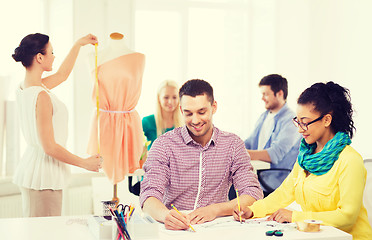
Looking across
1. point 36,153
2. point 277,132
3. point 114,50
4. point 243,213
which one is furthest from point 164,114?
point 243,213

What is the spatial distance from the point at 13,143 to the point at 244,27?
10.3 ft

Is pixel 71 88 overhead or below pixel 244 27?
below

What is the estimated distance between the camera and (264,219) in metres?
2.14

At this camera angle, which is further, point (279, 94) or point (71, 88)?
point (71, 88)

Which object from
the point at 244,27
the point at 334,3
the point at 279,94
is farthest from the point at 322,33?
the point at 279,94

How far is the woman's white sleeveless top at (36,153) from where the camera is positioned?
9.23 feet

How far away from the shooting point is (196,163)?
237cm

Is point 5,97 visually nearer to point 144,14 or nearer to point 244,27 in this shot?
point 144,14

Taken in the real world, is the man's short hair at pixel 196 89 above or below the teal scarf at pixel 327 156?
above

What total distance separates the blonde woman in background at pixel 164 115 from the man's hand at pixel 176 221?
7.07 feet

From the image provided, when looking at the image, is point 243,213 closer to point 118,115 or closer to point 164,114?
point 118,115

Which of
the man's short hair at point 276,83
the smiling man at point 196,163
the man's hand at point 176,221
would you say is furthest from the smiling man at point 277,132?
the man's hand at point 176,221

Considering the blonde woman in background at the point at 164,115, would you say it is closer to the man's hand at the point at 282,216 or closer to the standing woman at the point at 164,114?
the standing woman at the point at 164,114

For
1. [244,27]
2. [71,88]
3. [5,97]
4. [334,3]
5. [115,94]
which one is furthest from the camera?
[244,27]
